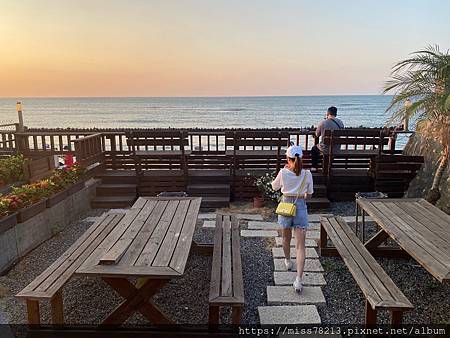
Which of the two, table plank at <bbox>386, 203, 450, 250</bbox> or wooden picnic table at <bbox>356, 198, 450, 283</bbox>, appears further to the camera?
table plank at <bbox>386, 203, 450, 250</bbox>

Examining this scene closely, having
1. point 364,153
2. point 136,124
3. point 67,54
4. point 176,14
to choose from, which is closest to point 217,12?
point 176,14

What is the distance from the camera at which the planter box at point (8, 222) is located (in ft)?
13.3

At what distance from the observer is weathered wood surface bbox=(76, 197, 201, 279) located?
231 cm

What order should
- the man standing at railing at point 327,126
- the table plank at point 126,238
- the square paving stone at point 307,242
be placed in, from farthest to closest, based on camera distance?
1. the man standing at railing at point 327,126
2. the square paving stone at point 307,242
3. the table plank at point 126,238

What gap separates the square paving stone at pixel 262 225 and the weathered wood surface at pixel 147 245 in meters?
1.84

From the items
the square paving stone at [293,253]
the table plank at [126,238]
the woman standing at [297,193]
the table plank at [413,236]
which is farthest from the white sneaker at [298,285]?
the table plank at [126,238]

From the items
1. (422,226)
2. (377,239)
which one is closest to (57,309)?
(422,226)

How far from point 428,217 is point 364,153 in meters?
3.73

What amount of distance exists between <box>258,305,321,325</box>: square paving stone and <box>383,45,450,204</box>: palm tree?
3315 millimetres

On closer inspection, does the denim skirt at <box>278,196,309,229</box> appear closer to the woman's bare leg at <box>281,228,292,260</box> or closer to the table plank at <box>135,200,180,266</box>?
the woman's bare leg at <box>281,228,292,260</box>

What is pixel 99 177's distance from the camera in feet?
23.5

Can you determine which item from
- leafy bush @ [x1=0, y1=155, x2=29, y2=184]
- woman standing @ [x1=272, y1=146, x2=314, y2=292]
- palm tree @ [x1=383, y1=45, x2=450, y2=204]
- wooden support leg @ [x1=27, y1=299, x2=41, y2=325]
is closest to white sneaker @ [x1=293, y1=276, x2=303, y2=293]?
woman standing @ [x1=272, y1=146, x2=314, y2=292]

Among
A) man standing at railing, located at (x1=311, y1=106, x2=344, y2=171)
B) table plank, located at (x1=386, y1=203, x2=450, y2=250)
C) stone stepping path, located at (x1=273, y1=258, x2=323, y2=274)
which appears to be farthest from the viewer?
man standing at railing, located at (x1=311, y1=106, x2=344, y2=171)

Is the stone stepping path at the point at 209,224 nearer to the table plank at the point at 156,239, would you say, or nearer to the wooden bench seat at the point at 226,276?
the wooden bench seat at the point at 226,276
